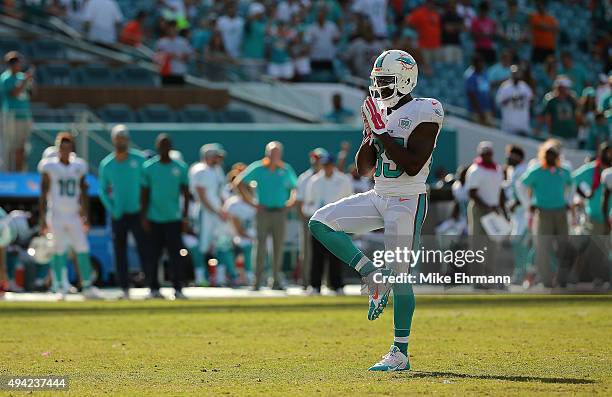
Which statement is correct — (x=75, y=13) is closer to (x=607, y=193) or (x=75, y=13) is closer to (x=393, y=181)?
(x=607, y=193)

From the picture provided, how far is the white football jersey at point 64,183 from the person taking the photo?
1855cm

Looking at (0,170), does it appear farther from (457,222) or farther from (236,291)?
(457,222)

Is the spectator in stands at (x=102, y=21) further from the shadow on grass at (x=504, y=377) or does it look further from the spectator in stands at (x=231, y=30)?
the shadow on grass at (x=504, y=377)

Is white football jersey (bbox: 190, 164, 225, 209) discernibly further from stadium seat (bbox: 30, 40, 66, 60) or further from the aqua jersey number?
the aqua jersey number

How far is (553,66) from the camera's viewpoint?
1135 inches

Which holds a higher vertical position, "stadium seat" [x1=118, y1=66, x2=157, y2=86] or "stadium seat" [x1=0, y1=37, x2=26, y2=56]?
"stadium seat" [x1=0, y1=37, x2=26, y2=56]

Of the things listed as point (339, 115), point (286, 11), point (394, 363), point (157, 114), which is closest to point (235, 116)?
point (157, 114)

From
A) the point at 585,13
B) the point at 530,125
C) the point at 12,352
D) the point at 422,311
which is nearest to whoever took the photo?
the point at 12,352

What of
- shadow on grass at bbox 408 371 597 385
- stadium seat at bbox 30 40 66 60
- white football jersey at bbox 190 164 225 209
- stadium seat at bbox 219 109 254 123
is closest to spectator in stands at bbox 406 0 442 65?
stadium seat at bbox 219 109 254 123

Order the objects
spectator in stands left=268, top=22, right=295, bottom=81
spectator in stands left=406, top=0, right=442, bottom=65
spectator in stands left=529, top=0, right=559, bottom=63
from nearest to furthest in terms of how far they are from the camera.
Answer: spectator in stands left=268, top=22, right=295, bottom=81
spectator in stands left=406, top=0, right=442, bottom=65
spectator in stands left=529, top=0, right=559, bottom=63

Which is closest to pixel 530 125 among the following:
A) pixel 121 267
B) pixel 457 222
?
pixel 457 222

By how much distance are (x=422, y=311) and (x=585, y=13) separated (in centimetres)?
1950

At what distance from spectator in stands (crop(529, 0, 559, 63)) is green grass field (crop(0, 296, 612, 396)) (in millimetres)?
13710

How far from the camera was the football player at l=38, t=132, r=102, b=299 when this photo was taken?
18469 mm
